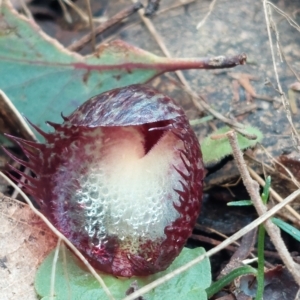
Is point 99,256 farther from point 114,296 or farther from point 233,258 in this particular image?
point 233,258

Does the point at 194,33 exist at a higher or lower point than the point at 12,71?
lower

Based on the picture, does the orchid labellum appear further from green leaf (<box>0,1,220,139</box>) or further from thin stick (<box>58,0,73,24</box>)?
thin stick (<box>58,0,73,24</box>)

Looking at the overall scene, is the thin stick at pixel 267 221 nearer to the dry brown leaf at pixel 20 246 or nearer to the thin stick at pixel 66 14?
the dry brown leaf at pixel 20 246

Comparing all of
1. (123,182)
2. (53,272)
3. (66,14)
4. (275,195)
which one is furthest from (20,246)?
(66,14)

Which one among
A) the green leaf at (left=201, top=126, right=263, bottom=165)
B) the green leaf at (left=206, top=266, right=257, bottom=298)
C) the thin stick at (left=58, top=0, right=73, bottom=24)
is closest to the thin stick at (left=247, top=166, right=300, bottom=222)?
the green leaf at (left=201, top=126, right=263, bottom=165)

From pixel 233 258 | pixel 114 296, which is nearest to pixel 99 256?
pixel 114 296

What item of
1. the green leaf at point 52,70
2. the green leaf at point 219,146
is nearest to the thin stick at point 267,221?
the green leaf at point 219,146
